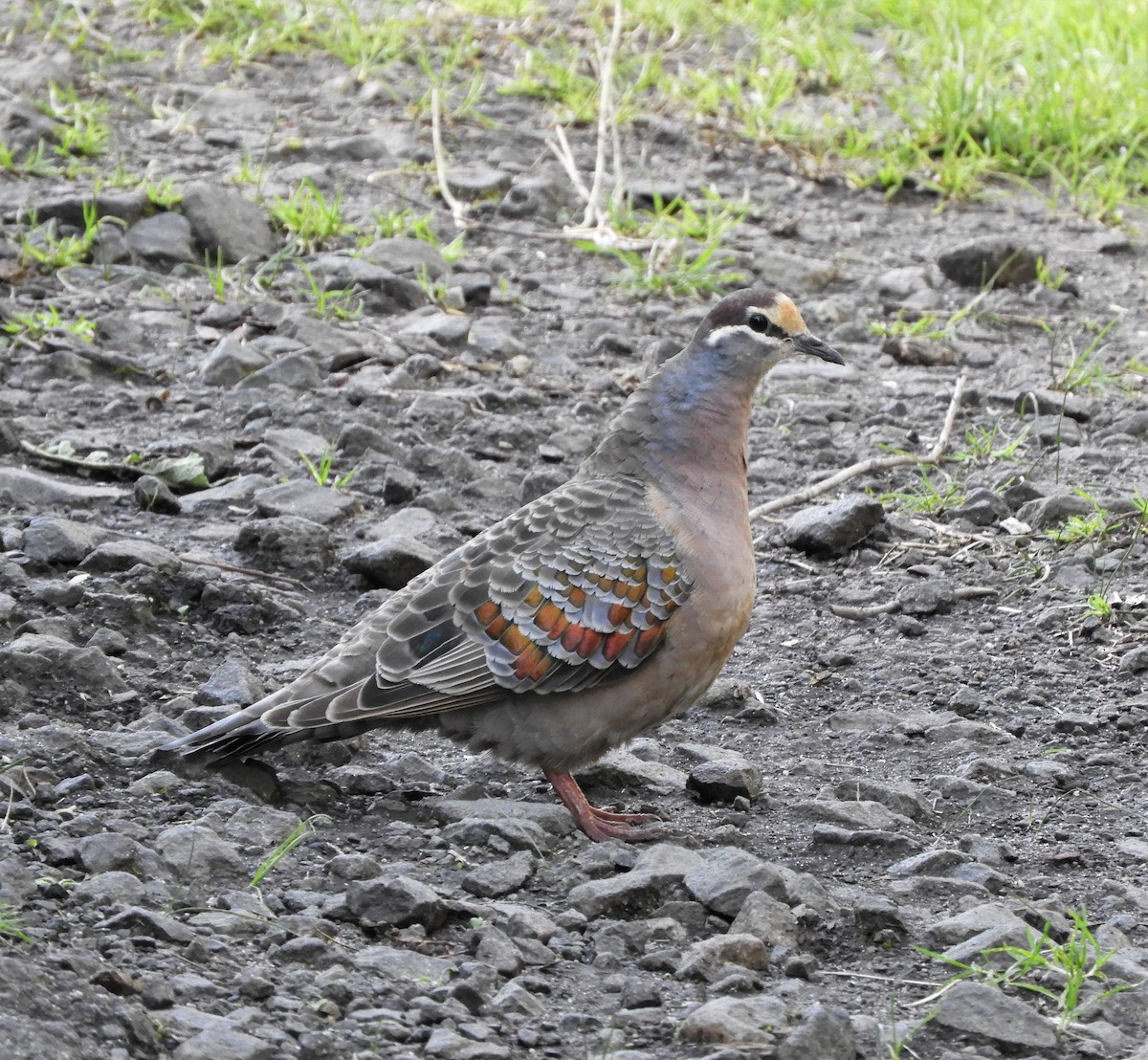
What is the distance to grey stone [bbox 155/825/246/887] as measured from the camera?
3268 mm

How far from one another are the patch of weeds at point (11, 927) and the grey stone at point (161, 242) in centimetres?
453

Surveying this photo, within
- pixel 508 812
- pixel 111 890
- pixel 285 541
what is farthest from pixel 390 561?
pixel 111 890

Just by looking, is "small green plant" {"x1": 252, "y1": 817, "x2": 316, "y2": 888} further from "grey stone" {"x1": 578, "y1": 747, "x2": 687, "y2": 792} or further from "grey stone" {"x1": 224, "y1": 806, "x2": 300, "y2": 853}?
"grey stone" {"x1": 578, "y1": 747, "x2": 687, "y2": 792}

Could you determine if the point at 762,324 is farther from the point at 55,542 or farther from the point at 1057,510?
the point at 55,542

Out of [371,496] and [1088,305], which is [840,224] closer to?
[1088,305]

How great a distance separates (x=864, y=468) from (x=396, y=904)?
10.1 ft

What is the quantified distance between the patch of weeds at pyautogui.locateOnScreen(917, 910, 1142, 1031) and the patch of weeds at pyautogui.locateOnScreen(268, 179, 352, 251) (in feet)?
15.8

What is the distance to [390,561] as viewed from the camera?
4.96m

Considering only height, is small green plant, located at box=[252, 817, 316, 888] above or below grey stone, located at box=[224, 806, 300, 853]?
above

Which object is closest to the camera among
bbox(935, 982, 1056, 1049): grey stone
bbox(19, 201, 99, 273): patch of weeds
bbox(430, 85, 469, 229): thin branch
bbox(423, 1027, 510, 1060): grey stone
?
bbox(423, 1027, 510, 1060): grey stone

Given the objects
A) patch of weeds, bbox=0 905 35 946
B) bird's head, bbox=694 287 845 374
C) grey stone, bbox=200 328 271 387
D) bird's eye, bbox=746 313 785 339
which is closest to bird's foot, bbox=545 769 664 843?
bird's head, bbox=694 287 845 374

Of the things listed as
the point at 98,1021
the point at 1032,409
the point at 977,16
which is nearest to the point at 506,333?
the point at 1032,409

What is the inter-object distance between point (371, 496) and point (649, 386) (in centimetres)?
160

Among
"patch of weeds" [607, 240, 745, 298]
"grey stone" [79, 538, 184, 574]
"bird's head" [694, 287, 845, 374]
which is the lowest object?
"patch of weeds" [607, 240, 745, 298]
